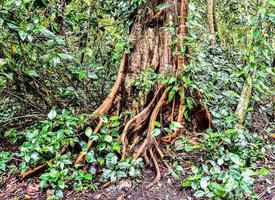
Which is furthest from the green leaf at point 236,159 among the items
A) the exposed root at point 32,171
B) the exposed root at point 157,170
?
the exposed root at point 32,171

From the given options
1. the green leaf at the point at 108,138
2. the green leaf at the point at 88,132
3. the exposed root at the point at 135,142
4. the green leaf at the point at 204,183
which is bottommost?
the green leaf at the point at 204,183

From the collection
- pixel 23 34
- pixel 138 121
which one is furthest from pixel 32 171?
pixel 23 34

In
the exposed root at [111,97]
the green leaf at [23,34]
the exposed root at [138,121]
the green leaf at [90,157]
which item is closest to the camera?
the green leaf at [23,34]

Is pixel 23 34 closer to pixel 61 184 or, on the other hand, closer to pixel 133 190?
pixel 61 184

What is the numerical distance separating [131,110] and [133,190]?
3.04 feet

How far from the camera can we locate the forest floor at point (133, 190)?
2783 millimetres

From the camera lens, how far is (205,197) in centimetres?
266

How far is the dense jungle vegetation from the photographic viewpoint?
2.87 m

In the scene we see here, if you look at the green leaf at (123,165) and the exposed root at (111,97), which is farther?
the exposed root at (111,97)

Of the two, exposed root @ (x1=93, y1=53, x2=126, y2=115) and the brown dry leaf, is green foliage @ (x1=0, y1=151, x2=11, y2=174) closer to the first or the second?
the brown dry leaf

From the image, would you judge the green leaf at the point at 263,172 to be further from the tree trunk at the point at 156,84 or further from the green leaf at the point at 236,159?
the tree trunk at the point at 156,84

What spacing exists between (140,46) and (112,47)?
2.73ft

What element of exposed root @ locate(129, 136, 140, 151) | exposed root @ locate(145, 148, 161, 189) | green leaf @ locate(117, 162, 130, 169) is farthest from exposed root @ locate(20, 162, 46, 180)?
exposed root @ locate(145, 148, 161, 189)

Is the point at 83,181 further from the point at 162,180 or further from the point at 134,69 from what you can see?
the point at 134,69
